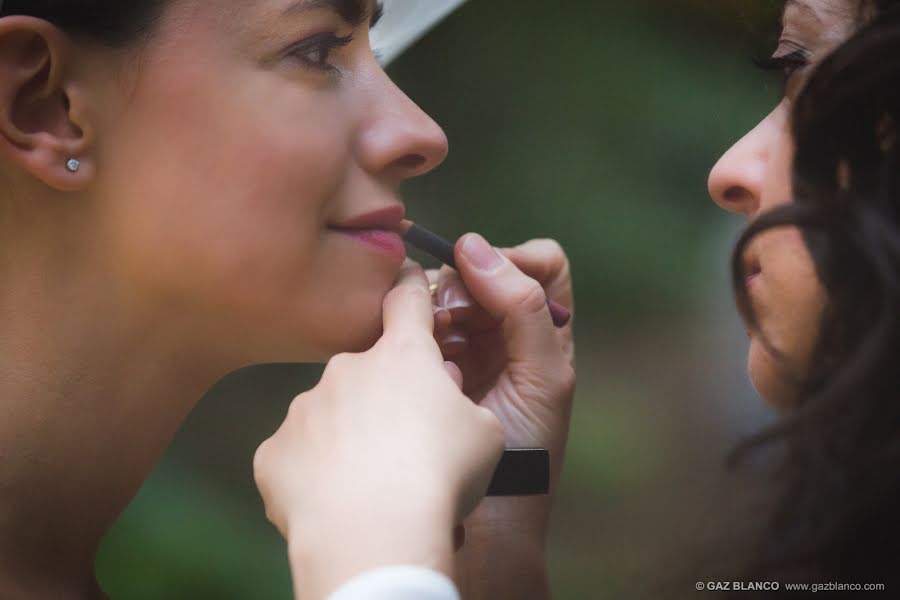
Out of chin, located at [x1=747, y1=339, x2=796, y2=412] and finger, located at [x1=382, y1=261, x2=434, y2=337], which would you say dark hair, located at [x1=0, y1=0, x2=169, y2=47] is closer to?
finger, located at [x1=382, y1=261, x2=434, y2=337]

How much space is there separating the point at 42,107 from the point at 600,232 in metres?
0.98

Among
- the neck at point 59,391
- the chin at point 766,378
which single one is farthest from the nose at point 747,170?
the neck at point 59,391

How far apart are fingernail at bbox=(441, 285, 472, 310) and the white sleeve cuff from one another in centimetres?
41

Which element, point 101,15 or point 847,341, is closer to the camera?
point 847,341

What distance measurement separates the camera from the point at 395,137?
0.87 m

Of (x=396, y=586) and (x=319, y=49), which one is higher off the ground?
(x=319, y=49)

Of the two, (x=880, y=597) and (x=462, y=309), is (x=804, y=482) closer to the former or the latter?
(x=880, y=597)

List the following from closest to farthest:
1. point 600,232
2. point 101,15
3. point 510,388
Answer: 1. point 101,15
2. point 510,388
3. point 600,232

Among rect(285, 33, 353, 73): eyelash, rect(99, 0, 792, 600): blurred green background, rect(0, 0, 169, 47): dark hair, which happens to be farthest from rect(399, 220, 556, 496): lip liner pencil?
rect(99, 0, 792, 600): blurred green background

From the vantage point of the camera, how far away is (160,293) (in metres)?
0.86

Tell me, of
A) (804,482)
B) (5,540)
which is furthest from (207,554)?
(804,482)

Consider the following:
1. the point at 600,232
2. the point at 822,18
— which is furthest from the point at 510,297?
the point at 600,232

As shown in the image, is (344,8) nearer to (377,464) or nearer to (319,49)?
(319,49)

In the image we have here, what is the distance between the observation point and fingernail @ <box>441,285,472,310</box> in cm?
96
